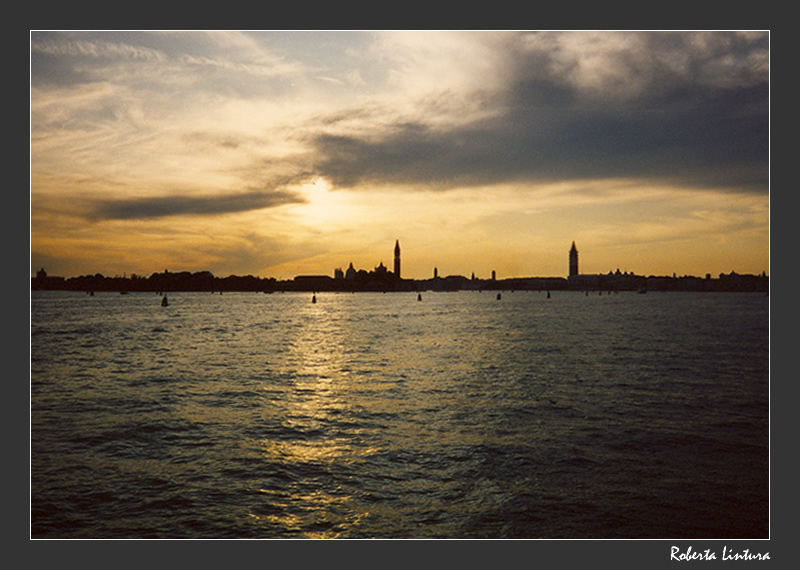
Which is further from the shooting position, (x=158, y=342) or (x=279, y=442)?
(x=158, y=342)

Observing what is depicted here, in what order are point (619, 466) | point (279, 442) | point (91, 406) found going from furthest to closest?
point (91, 406), point (279, 442), point (619, 466)

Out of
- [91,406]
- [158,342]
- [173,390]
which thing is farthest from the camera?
[158,342]

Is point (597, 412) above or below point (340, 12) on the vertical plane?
below

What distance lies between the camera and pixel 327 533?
10.0 meters

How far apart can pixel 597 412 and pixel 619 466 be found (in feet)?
22.4

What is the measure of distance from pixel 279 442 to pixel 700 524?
11.5 metres

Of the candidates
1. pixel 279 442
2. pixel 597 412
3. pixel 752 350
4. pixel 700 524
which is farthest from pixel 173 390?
pixel 752 350

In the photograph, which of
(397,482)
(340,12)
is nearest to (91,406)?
(397,482)

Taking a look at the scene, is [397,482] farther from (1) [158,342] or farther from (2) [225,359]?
(1) [158,342]

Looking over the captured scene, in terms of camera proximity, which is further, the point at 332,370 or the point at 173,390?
the point at 332,370

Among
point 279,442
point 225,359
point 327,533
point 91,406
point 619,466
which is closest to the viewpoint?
point 327,533

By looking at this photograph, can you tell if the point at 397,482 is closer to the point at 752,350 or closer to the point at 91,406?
the point at 91,406
